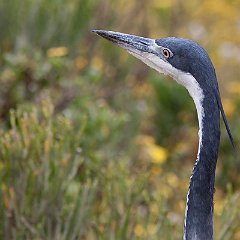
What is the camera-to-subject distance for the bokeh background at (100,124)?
4.03 metres

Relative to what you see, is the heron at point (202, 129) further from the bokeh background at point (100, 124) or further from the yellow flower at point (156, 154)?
the yellow flower at point (156, 154)

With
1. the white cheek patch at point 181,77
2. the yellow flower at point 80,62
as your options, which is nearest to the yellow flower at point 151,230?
the white cheek patch at point 181,77

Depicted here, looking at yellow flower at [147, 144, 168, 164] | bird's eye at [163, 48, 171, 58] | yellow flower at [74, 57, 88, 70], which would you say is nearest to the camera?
bird's eye at [163, 48, 171, 58]

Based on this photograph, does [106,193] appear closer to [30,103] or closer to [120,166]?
[120,166]

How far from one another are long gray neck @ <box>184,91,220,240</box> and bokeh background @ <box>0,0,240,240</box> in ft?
3.15

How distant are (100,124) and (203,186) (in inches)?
81.4

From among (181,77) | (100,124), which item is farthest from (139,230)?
(181,77)

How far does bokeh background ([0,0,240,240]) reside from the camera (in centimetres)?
403

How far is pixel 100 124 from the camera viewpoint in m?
5.01

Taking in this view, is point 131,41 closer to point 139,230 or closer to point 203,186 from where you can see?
point 203,186

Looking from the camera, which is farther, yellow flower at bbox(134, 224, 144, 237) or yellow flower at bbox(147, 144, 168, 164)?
yellow flower at bbox(147, 144, 168, 164)

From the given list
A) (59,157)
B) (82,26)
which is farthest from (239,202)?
(82,26)

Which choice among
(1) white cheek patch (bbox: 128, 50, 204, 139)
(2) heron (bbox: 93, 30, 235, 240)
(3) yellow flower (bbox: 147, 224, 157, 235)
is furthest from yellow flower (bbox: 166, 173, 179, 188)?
(2) heron (bbox: 93, 30, 235, 240)

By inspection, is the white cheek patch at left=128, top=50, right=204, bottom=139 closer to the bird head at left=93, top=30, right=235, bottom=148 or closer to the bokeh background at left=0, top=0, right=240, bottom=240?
the bird head at left=93, top=30, right=235, bottom=148
